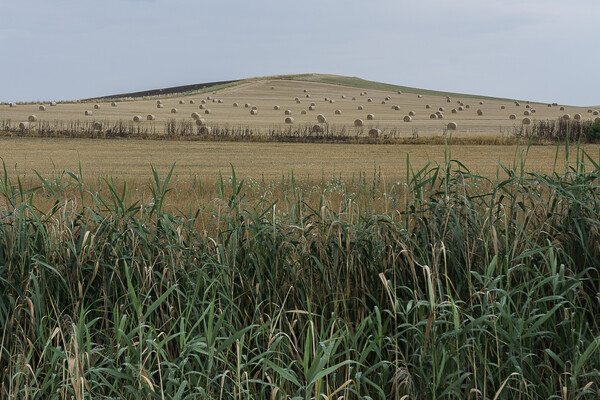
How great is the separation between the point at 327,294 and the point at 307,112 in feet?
143

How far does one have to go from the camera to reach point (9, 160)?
20.1 metres

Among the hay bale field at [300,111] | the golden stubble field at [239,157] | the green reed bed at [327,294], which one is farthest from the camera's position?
the hay bale field at [300,111]

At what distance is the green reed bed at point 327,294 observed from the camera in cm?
394

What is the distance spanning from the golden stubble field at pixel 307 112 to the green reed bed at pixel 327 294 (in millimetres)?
26867

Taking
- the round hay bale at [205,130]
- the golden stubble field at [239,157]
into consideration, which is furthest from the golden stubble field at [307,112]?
the golden stubble field at [239,157]

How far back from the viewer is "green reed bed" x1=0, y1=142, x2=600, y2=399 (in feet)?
12.9

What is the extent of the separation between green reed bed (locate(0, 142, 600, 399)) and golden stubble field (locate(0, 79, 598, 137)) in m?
26.9

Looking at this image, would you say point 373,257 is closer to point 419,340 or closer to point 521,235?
point 419,340

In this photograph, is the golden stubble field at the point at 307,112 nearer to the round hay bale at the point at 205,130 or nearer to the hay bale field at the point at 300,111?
the hay bale field at the point at 300,111

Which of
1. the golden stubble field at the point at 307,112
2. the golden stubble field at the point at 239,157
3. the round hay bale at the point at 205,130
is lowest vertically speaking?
the golden stubble field at the point at 239,157

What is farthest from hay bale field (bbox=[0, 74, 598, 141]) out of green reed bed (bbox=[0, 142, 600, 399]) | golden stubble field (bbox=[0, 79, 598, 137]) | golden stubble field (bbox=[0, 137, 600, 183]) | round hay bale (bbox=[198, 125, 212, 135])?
green reed bed (bbox=[0, 142, 600, 399])

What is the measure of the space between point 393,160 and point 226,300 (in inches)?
677

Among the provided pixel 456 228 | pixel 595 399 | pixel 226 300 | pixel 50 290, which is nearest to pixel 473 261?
pixel 456 228

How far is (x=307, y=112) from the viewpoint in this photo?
155 ft
